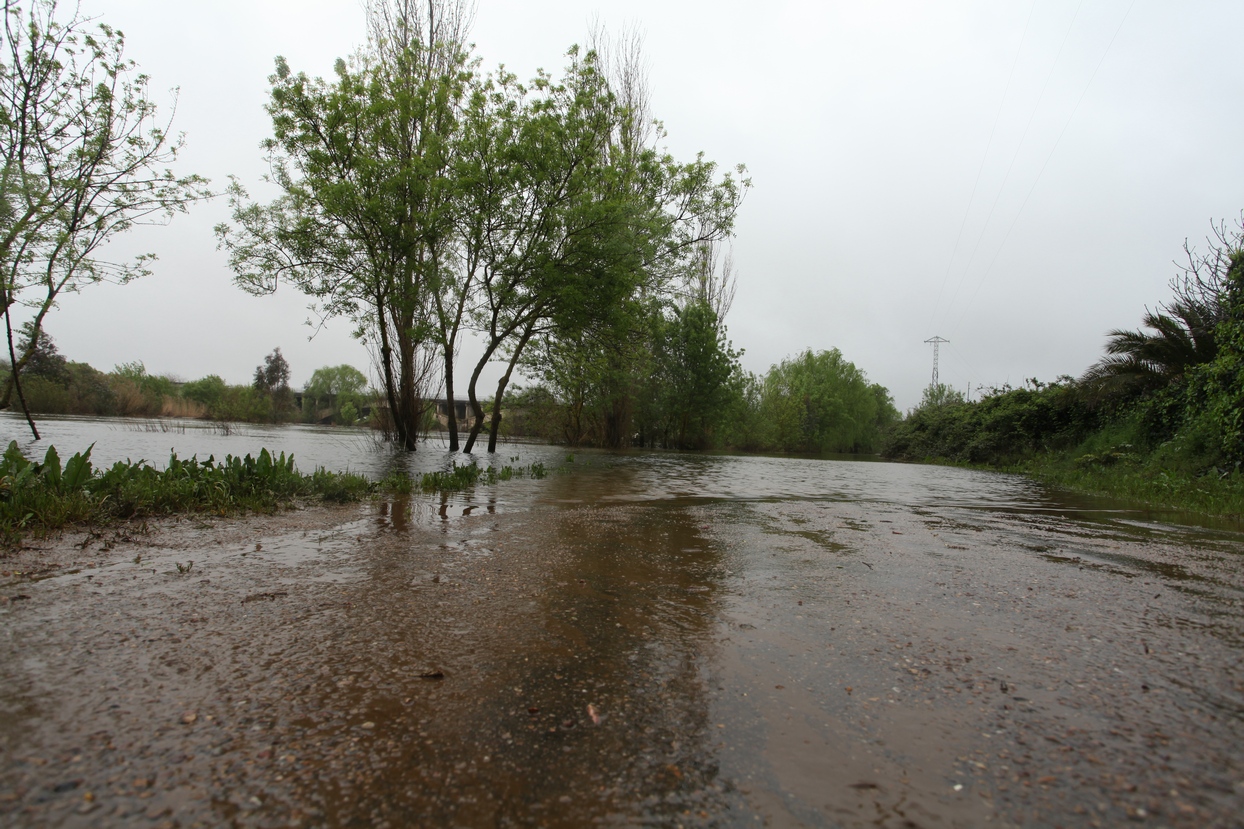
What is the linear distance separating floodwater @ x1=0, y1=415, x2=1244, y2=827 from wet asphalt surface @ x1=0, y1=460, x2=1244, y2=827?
0.01 meters

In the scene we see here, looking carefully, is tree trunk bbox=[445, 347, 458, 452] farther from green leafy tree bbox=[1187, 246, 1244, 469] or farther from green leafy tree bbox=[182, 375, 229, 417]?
green leafy tree bbox=[182, 375, 229, 417]

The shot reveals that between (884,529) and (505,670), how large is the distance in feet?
17.4

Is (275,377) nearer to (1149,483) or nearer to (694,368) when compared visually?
(694,368)

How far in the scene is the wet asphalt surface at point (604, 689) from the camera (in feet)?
5.44

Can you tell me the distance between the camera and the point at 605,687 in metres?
2.39

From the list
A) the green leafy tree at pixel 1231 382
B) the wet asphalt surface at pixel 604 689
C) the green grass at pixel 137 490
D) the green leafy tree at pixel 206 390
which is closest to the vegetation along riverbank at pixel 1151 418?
the green leafy tree at pixel 1231 382

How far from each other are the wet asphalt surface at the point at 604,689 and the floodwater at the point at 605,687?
0.01m

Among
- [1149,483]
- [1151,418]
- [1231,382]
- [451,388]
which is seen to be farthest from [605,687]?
[1151,418]

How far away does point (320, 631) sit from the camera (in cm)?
291

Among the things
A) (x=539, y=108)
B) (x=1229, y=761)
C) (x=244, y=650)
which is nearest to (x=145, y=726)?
(x=244, y=650)

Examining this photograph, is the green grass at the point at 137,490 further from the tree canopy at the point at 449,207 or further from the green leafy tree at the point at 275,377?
the green leafy tree at the point at 275,377

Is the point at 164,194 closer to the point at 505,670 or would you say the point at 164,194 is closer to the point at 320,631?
the point at 320,631

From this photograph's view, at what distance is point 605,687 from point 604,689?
18 millimetres

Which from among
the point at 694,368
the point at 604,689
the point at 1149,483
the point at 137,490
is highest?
the point at 694,368
